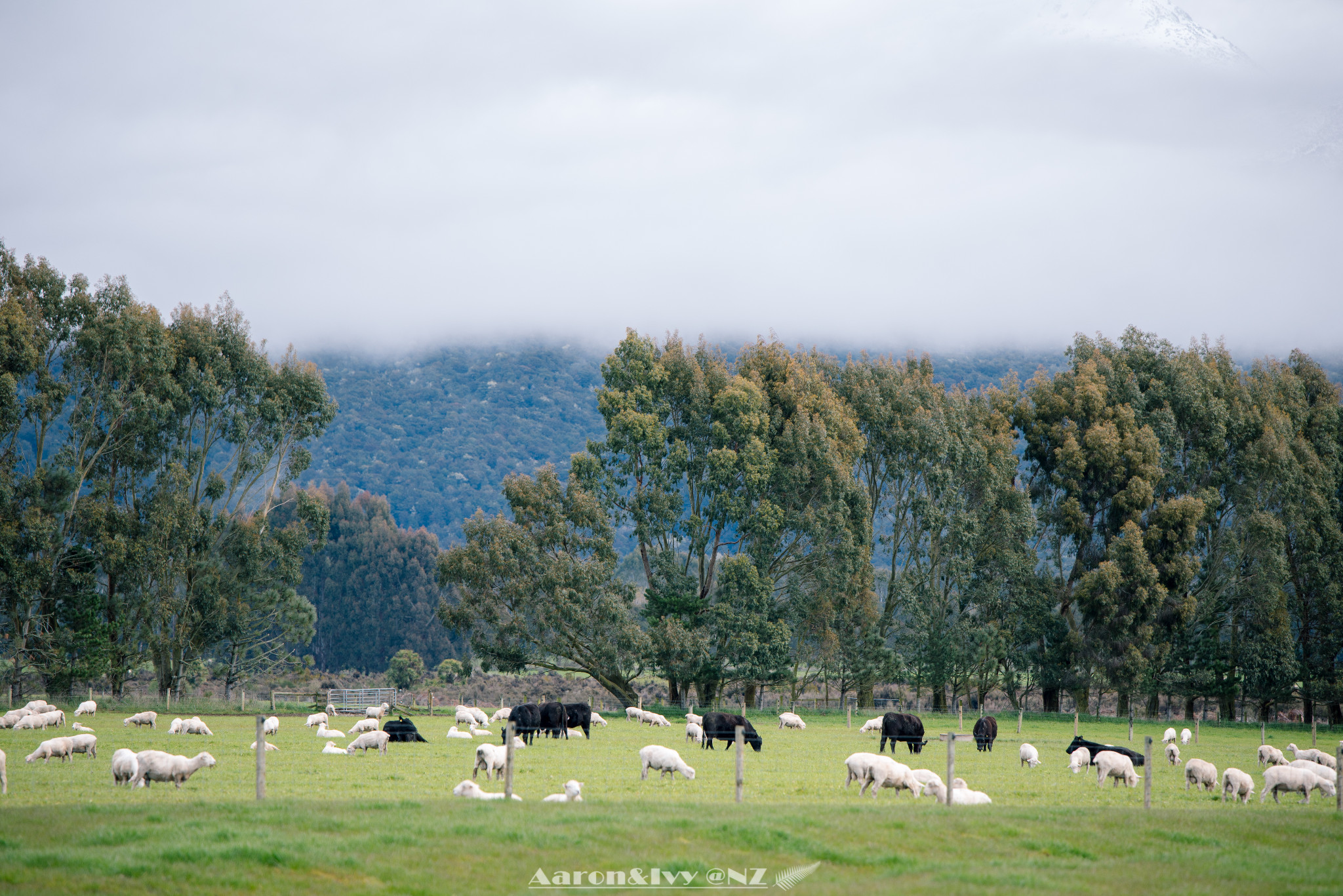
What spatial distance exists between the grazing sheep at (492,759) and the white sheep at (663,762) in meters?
3.01

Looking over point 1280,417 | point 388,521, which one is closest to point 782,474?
point 1280,417

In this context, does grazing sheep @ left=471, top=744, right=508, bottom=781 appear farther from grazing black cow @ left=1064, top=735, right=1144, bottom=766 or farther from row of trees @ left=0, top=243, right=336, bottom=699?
row of trees @ left=0, top=243, right=336, bottom=699

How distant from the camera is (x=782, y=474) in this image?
188 feet

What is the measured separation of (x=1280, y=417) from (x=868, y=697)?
27696mm

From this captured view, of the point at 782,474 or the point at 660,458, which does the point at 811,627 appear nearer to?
the point at 782,474

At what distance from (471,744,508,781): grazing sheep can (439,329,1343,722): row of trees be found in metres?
28.6

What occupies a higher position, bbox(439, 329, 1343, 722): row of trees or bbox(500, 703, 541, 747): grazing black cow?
bbox(439, 329, 1343, 722): row of trees

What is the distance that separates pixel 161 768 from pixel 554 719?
62.5 feet

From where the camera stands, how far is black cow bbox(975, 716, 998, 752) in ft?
119

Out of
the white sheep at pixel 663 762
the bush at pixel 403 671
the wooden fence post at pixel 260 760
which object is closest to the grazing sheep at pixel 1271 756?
the white sheep at pixel 663 762

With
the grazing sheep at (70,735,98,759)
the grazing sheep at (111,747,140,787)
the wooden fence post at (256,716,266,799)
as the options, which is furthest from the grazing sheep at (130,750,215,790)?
the grazing sheep at (70,735,98,759)

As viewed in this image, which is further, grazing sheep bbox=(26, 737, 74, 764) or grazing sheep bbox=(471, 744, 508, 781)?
grazing sheep bbox=(26, 737, 74, 764)

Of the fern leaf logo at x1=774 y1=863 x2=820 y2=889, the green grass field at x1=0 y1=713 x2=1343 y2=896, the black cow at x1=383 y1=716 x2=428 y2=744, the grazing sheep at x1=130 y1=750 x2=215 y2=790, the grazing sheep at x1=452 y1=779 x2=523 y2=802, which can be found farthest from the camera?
the black cow at x1=383 y1=716 x2=428 y2=744

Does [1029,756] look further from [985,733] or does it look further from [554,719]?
[554,719]
